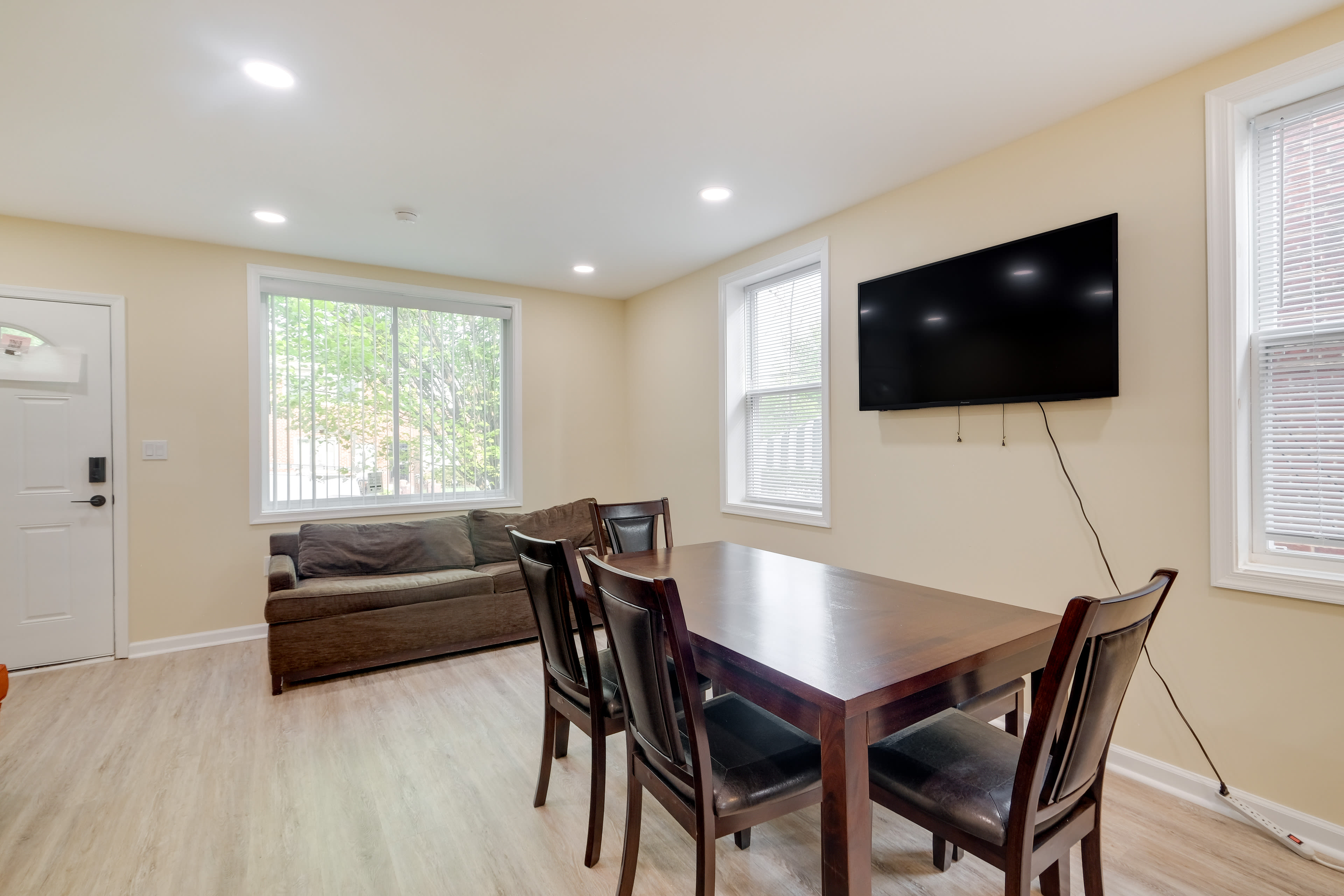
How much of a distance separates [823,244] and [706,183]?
87 cm

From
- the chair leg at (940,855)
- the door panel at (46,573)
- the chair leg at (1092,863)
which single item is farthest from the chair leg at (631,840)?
the door panel at (46,573)

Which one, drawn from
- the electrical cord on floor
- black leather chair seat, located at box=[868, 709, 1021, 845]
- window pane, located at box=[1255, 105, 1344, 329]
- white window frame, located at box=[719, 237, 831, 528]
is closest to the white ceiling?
window pane, located at box=[1255, 105, 1344, 329]

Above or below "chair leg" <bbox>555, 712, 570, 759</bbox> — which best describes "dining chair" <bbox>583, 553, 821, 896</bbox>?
above

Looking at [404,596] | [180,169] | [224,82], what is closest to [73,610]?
[404,596]

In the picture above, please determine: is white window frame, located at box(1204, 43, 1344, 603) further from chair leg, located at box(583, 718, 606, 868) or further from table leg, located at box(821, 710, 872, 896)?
chair leg, located at box(583, 718, 606, 868)

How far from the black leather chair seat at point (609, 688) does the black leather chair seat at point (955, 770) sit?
535 mm

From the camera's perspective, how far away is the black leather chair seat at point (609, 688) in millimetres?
1871

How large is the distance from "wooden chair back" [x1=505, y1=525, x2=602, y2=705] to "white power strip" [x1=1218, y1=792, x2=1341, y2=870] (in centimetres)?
212

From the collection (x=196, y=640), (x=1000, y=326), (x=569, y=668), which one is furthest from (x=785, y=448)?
(x=196, y=640)

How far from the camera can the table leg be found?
1.17 metres

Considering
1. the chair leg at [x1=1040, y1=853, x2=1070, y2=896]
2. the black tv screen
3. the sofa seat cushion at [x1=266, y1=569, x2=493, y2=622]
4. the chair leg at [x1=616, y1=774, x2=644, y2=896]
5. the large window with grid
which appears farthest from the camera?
the large window with grid

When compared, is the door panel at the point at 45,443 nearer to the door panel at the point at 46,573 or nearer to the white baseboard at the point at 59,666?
the door panel at the point at 46,573

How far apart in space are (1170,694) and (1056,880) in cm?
121

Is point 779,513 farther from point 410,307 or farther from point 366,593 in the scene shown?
point 410,307
